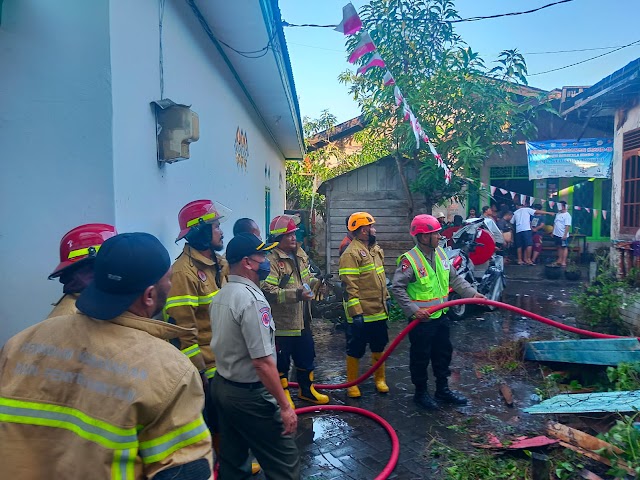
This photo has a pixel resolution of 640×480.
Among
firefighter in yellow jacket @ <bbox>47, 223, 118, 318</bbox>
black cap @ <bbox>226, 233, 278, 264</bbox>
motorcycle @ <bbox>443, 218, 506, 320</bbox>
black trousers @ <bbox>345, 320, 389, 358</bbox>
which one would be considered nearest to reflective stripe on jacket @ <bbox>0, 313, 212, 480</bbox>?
firefighter in yellow jacket @ <bbox>47, 223, 118, 318</bbox>

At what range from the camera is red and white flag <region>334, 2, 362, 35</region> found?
18.9 feet

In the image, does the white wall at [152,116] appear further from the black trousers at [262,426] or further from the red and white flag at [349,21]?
the red and white flag at [349,21]

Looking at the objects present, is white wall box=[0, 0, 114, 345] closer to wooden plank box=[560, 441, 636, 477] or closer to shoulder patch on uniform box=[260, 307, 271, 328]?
shoulder patch on uniform box=[260, 307, 271, 328]

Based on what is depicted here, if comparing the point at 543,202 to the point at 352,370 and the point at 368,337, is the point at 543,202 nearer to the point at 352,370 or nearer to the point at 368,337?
the point at 368,337

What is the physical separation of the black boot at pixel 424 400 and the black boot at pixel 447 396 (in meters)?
0.11

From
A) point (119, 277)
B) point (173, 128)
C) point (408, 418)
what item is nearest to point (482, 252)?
point (408, 418)

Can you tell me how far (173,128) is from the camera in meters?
3.46

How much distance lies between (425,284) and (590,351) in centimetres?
181

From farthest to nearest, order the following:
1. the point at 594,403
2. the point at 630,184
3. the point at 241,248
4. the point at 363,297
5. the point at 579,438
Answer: the point at 630,184 → the point at 363,297 → the point at 594,403 → the point at 579,438 → the point at 241,248

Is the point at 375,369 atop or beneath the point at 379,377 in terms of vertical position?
atop

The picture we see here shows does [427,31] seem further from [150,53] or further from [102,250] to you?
[102,250]

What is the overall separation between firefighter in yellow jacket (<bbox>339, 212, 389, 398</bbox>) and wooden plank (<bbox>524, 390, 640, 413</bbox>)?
5.72 feet

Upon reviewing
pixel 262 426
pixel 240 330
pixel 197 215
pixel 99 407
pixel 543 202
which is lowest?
pixel 262 426

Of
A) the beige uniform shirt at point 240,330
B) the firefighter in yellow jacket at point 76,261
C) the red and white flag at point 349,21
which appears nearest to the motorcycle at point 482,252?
the red and white flag at point 349,21
